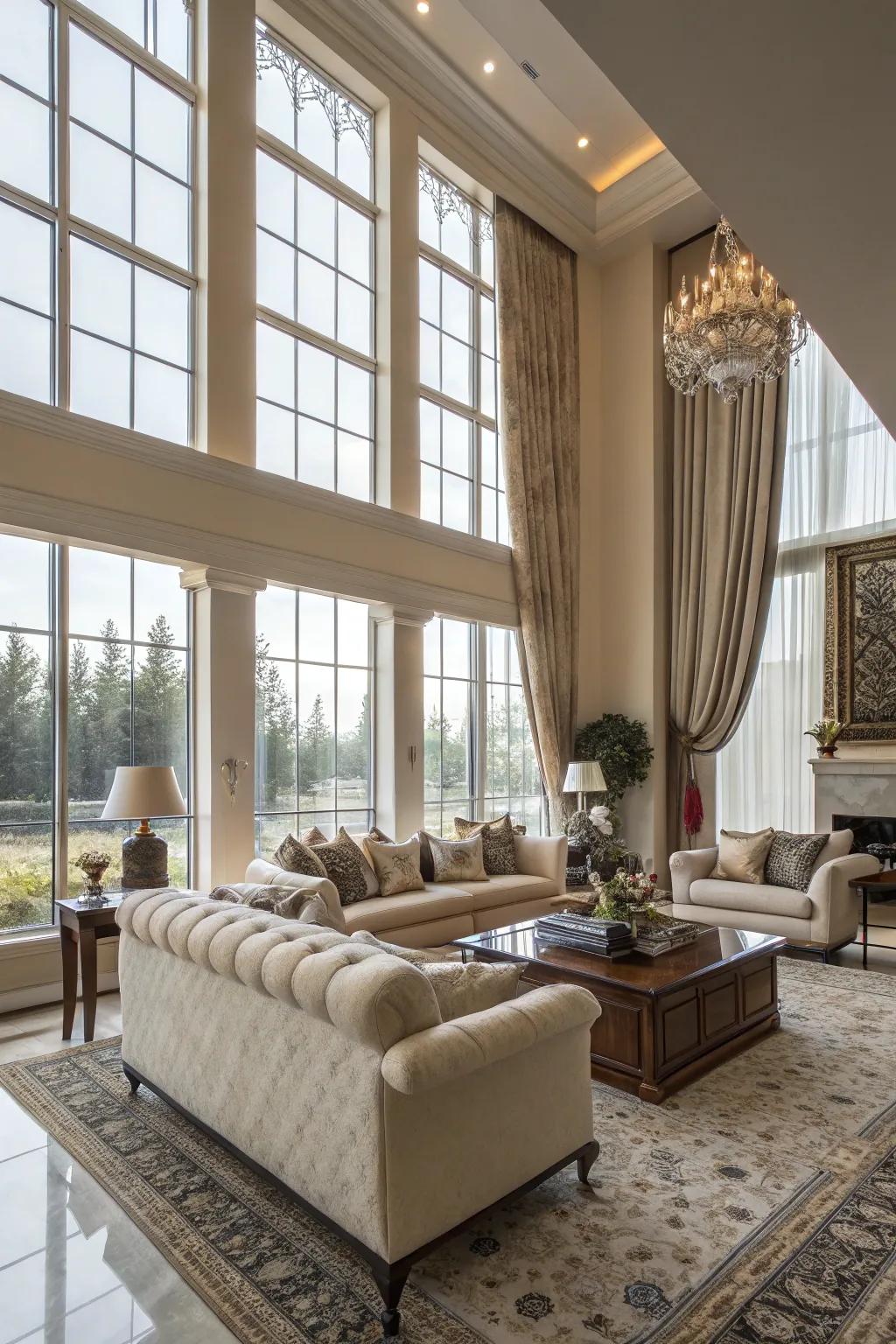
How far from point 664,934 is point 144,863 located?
2.92 metres

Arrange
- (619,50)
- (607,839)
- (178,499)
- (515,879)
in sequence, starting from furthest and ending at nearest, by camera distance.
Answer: (607,839) → (515,879) → (178,499) → (619,50)

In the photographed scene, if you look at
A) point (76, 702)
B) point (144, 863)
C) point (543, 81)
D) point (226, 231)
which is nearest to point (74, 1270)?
point (144, 863)

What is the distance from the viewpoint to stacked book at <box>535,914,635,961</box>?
14.0 ft

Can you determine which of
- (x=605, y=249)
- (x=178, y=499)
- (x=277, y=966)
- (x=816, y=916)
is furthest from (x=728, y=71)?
(x=605, y=249)

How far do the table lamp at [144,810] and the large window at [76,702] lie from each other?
0.73 metres

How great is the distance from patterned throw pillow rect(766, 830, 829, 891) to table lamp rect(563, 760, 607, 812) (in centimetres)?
188

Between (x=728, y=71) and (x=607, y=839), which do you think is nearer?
(x=728, y=71)

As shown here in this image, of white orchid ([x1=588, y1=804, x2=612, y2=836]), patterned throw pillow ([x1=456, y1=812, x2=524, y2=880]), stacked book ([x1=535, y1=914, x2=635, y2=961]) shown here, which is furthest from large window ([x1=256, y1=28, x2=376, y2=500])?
stacked book ([x1=535, y1=914, x2=635, y2=961])

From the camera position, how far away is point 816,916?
590 cm

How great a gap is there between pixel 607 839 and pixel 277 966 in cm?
610

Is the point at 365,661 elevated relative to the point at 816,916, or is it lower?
elevated

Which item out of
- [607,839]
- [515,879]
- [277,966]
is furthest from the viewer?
[607,839]

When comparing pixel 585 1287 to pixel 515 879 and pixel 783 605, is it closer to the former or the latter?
pixel 515 879

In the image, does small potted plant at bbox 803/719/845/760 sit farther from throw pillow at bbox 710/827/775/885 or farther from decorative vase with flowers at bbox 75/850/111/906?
decorative vase with flowers at bbox 75/850/111/906
